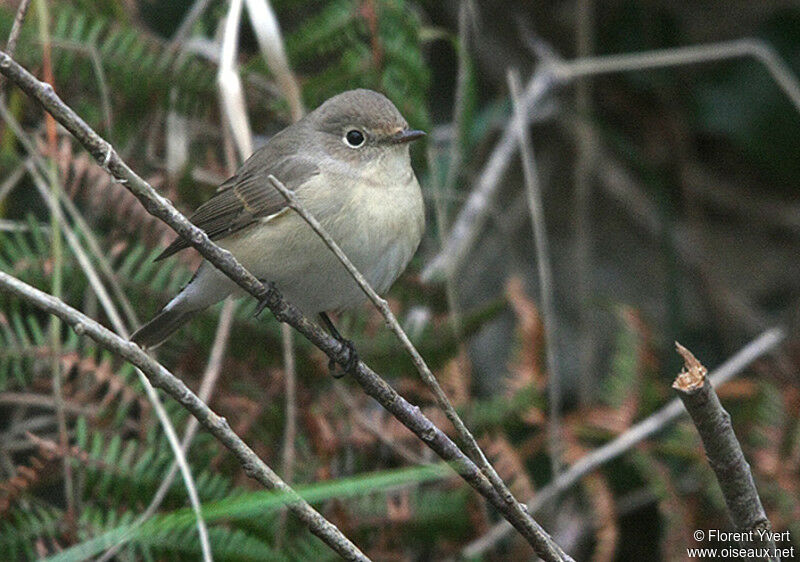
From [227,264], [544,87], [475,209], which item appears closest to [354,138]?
[227,264]

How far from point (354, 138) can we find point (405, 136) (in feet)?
0.60

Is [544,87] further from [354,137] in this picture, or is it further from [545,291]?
[354,137]

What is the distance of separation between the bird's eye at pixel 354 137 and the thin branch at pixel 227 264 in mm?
1050

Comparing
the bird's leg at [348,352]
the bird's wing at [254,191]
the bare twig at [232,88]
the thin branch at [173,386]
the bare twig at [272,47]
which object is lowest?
the thin branch at [173,386]

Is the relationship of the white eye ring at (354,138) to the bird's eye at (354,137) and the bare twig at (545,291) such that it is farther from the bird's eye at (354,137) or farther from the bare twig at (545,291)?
the bare twig at (545,291)

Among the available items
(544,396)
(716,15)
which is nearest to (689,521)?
(544,396)

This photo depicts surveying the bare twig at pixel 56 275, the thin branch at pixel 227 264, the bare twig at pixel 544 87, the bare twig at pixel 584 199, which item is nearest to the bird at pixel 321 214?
the bare twig at pixel 56 275

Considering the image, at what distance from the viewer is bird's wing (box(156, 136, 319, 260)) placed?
3.21 metres

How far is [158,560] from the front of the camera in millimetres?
3268

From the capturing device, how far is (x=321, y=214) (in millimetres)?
3059

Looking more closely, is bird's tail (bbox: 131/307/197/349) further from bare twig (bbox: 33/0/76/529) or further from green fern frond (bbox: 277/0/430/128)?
green fern frond (bbox: 277/0/430/128)

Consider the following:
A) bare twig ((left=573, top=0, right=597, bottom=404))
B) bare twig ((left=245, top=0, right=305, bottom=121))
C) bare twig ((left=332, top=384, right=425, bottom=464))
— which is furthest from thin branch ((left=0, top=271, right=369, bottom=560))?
bare twig ((left=573, top=0, right=597, bottom=404))

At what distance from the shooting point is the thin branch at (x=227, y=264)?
6.06 ft

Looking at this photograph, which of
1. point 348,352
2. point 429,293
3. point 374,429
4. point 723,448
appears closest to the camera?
point 723,448
